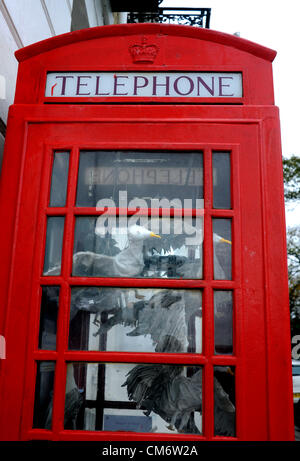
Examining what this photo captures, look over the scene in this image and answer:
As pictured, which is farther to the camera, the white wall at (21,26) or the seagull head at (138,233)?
the white wall at (21,26)

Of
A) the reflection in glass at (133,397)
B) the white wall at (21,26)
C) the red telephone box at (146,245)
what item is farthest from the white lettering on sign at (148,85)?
the reflection in glass at (133,397)

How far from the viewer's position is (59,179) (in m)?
1.86

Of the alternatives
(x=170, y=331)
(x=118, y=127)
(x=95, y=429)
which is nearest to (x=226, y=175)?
(x=118, y=127)

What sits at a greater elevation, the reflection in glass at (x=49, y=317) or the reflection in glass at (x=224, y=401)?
the reflection in glass at (x=49, y=317)

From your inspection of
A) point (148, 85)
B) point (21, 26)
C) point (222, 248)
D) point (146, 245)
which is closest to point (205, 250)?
point (222, 248)

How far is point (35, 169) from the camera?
187cm

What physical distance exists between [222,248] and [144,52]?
3.61 feet

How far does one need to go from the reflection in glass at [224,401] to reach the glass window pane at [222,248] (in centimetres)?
40

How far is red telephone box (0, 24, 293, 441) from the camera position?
1.63 m

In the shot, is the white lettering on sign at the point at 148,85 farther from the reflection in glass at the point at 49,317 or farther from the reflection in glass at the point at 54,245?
the reflection in glass at the point at 49,317

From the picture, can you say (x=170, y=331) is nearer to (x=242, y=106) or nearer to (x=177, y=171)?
(x=177, y=171)

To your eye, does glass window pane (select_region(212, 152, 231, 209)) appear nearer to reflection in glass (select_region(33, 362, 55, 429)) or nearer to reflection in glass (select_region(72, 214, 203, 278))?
reflection in glass (select_region(72, 214, 203, 278))

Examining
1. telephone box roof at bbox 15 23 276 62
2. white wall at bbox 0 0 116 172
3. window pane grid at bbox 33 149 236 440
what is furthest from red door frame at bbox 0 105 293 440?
white wall at bbox 0 0 116 172

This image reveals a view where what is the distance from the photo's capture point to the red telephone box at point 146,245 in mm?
1629
